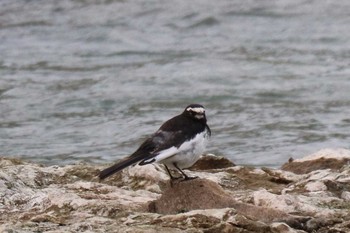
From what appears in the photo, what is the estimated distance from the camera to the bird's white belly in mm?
8312

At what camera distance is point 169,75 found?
20562 mm

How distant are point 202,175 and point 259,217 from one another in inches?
81.8

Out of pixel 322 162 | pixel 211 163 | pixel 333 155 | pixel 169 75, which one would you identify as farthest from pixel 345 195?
pixel 169 75

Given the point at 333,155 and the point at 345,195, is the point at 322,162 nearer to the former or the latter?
the point at 333,155

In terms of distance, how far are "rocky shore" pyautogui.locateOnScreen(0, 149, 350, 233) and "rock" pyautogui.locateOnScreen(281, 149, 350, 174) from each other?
0.11 feet

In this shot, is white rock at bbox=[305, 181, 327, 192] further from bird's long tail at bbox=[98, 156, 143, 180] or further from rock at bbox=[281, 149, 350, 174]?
bird's long tail at bbox=[98, 156, 143, 180]

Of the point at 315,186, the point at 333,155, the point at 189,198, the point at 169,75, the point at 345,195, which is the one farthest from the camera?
the point at 169,75

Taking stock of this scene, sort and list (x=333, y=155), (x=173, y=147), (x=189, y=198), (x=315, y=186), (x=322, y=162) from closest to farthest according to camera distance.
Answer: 1. (x=189, y=198)
2. (x=173, y=147)
3. (x=315, y=186)
4. (x=322, y=162)
5. (x=333, y=155)

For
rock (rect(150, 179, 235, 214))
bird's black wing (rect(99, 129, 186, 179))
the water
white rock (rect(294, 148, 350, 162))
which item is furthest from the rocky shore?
the water

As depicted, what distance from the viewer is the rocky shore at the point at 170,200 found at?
768 centimetres

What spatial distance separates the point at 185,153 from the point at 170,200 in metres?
0.40

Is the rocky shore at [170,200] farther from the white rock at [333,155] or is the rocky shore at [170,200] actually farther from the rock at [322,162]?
the white rock at [333,155]

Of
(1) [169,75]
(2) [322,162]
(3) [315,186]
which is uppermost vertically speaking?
(3) [315,186]

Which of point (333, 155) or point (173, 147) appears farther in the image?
point (333, 155)
